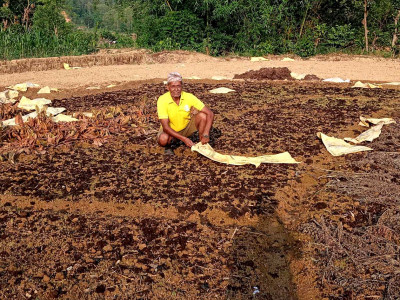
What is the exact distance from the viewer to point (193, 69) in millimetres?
9672

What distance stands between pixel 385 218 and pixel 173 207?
→ 1452 mm

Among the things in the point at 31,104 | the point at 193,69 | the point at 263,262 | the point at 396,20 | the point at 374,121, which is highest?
the point at 396,20

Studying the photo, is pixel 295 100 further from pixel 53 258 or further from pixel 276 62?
pixel 276 62

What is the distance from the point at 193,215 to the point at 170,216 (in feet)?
0.54

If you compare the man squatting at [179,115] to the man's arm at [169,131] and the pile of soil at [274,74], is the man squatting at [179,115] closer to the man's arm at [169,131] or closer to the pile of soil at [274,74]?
the man's arm at [169,131]

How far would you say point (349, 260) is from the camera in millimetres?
2062

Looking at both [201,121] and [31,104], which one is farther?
[31,104]

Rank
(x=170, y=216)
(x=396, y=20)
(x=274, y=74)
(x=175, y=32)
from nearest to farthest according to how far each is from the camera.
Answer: (x=170, y=216) → (x=274, y=74) → (x=396, y=20) → (x=175, y=32)

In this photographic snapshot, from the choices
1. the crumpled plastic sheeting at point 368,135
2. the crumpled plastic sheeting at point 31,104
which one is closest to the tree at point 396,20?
the crumpled plastic sheeting at point 368,135

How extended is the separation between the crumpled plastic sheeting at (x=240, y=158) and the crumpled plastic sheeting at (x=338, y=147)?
0.45 m

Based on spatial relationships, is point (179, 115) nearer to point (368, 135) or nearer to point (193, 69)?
point (368, 135)

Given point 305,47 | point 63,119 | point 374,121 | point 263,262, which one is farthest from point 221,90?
point 305,47

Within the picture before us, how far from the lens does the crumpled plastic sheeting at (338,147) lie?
136 inches

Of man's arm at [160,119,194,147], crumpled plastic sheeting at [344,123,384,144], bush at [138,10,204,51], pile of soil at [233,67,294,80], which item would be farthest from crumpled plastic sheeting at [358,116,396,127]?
bush at [138,10,204,51]
